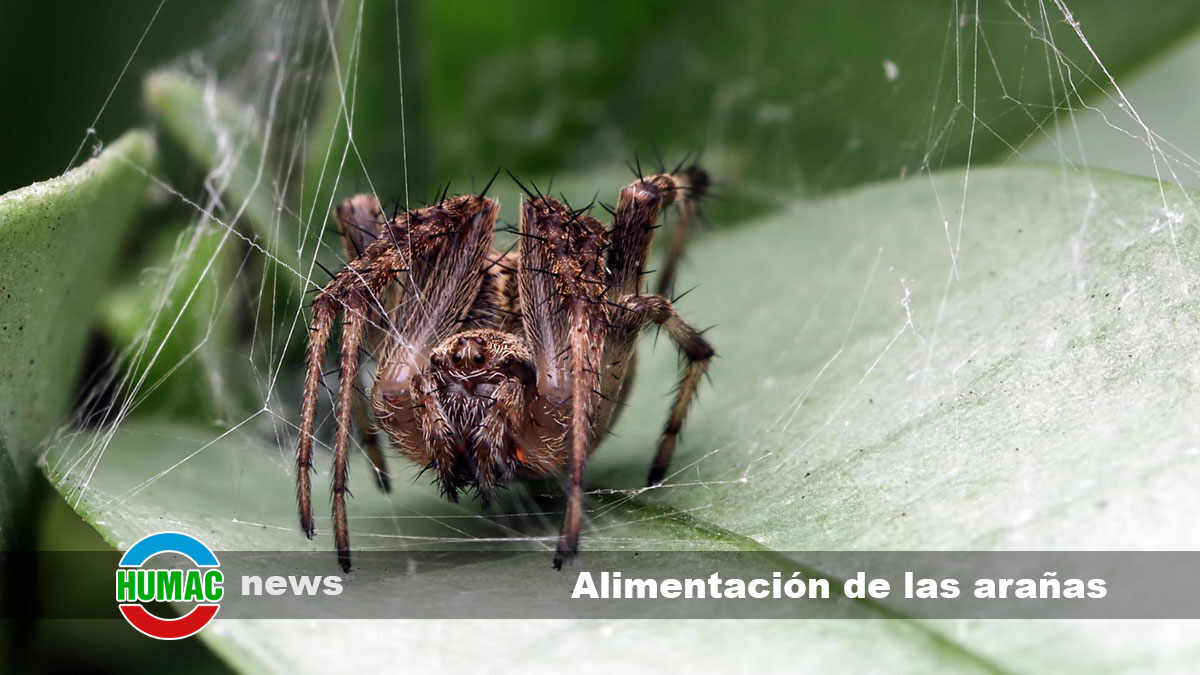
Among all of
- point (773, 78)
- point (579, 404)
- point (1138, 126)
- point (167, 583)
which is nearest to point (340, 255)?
Result: point (579, 404)

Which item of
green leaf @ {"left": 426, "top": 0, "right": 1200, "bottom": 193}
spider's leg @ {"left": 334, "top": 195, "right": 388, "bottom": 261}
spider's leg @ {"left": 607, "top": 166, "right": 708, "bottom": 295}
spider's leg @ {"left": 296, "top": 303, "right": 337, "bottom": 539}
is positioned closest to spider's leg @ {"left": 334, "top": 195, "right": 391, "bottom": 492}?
spider's leg @ {"left": 334, "top": 195, "right": 388, "bottom": 261}

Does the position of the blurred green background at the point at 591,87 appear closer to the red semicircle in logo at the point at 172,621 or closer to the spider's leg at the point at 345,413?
the red semicircle in logo at the point at 172,621

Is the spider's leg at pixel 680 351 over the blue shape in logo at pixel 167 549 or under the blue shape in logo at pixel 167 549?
over

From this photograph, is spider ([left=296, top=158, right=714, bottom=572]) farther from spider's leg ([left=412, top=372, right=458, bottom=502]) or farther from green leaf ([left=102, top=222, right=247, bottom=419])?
green leaf ([left=102, top=222, right=247, bottom=419])

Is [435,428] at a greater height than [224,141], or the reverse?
[224,141]

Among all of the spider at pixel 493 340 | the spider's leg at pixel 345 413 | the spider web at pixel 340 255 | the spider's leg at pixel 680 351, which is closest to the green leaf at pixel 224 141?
the spider web at pixel 340 255

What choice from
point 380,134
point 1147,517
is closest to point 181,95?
point 380,134

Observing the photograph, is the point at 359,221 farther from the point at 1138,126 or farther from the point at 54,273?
the point at 1138,126
